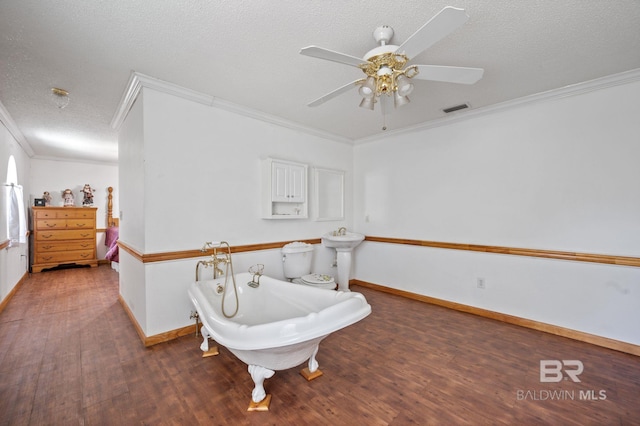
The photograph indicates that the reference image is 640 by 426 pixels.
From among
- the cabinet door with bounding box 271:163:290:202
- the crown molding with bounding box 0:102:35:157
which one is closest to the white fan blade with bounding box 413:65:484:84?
the cabinet door with bounding box 271:163:290:202

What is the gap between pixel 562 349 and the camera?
2.31 meters

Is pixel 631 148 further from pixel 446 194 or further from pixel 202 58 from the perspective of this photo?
pixel 202 58

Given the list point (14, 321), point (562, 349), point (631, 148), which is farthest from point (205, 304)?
point (631, 148)

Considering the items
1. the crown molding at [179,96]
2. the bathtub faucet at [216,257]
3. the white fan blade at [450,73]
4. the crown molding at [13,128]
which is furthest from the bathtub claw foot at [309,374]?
the crown molding at [13,128]

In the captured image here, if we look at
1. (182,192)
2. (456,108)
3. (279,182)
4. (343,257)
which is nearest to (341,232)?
(343,257)

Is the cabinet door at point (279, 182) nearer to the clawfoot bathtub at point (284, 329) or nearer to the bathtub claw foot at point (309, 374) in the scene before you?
the clawfoot bathtub at point (284, 329)

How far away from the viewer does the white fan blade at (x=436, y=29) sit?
117 cm

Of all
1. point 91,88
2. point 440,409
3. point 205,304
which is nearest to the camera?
point 440,409

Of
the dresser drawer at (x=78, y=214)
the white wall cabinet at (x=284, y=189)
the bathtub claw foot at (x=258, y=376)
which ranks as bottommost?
the bathtub claw foot at (x=258, y=376)

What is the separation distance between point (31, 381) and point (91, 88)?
2.40 metres

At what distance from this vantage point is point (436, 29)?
1.29 m

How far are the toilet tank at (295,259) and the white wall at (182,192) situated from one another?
0.13 m

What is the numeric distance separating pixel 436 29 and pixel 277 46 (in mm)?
1081

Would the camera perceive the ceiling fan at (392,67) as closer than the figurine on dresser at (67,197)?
Yes
